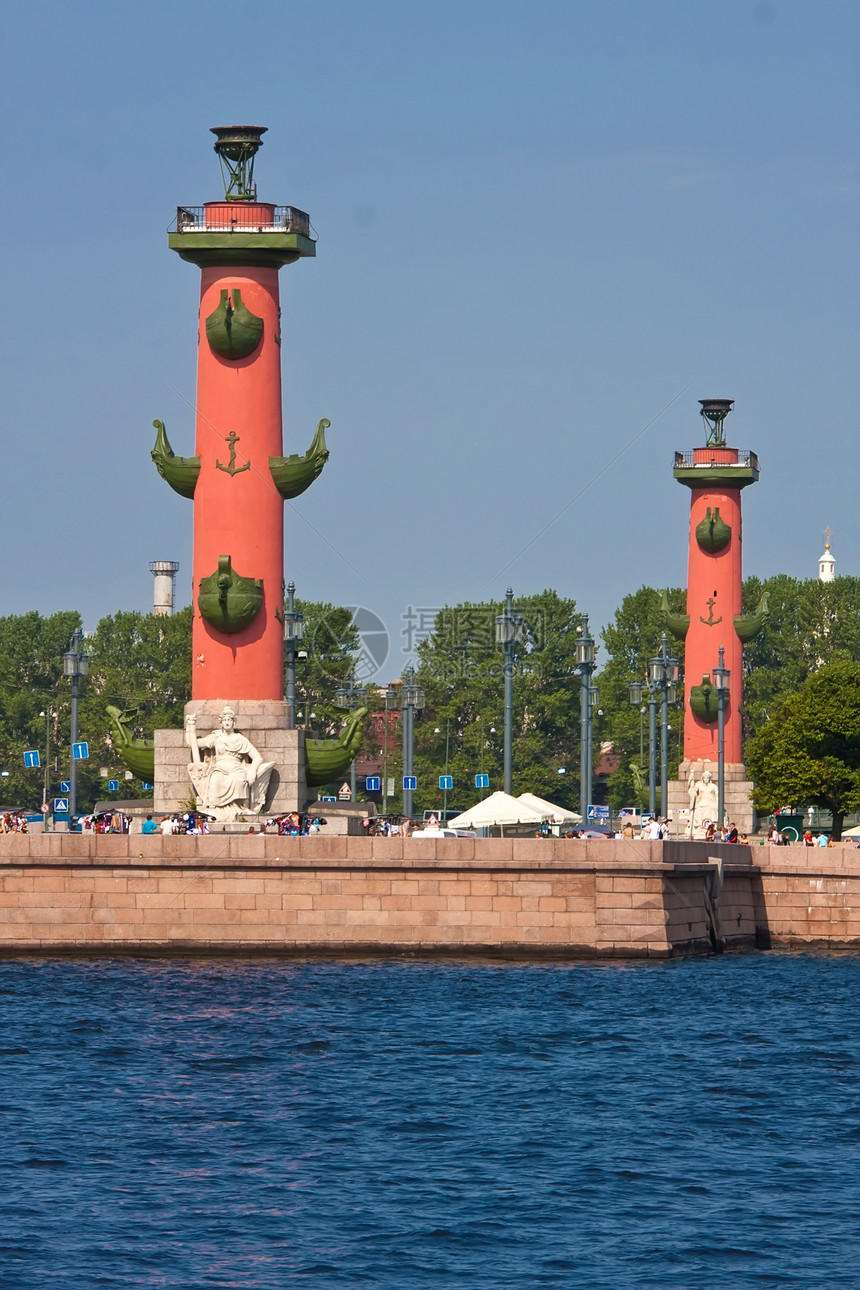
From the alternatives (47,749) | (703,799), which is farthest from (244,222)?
(47,749)

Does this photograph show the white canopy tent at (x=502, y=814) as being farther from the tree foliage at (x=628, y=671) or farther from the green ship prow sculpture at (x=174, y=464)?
the tree foliage at (x=628, y=671)

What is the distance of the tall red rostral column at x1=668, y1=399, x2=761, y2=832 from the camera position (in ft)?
233

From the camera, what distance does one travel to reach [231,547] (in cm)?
4269

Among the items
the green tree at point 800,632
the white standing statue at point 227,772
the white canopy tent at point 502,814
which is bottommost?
the white canopy tent at point 502,814

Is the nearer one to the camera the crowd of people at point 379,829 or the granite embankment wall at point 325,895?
the granite embankment wall at point 325,895

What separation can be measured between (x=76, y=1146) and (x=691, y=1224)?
687cm

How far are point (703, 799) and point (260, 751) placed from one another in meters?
29.9

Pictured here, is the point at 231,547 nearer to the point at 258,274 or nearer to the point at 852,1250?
the point at 258,274

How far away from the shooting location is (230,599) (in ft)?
139

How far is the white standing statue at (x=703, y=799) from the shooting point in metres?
68.6

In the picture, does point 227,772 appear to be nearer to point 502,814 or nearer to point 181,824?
point 181,824

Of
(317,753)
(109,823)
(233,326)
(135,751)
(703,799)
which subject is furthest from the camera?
(703,799)

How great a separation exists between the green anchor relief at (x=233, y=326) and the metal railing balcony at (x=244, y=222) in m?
1.15

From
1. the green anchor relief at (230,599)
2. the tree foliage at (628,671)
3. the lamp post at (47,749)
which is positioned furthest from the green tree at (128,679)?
the green anchor relief at (230,599)
